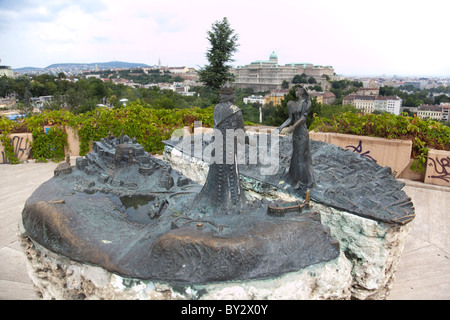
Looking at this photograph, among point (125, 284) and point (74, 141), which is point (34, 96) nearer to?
point (74, 141)

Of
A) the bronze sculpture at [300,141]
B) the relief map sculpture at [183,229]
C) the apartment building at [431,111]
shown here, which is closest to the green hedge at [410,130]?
the bronze sculpture at [300,141]

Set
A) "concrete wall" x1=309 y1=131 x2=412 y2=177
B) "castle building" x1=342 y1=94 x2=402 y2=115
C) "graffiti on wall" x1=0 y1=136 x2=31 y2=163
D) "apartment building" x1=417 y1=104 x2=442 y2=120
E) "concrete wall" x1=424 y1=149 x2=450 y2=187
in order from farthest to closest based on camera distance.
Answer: "castle building" x1=342 y1=94 x2=402 y2=115 → "apartment building" x1=417 y1=104 x2=442 y2=120 → "graffiti on wall" x1=0 y1=136 x2=31 y2=163 → "concrete wall" x1=309 y1=131 x2=412 y2=177 → "concrete wall" x1=424 y1=149 x2=450 y2=187

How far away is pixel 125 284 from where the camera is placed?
3.11 m

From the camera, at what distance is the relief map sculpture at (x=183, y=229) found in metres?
3.07

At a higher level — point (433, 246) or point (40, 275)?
point (40, 275)

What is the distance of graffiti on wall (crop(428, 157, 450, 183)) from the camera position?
856cm

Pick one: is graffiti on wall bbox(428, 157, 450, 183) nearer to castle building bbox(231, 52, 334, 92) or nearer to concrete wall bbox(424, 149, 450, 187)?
concrete wall bbox(424, 149, 450, 187)

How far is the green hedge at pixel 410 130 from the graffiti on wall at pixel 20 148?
1043cm

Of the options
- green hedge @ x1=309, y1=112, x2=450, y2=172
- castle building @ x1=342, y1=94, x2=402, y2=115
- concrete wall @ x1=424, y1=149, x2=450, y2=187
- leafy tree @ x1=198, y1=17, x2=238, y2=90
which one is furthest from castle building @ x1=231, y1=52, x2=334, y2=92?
concrete wall @ x1=424, y1=149, x2=450, y2=187

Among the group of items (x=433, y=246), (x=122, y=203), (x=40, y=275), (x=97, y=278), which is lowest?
(x=433, y=246)

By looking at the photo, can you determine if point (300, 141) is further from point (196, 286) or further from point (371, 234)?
point (196, 286)

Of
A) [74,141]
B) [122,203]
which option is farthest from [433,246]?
[74,141]

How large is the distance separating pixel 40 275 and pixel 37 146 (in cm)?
805

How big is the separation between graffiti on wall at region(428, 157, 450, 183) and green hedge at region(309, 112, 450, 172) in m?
0.20
